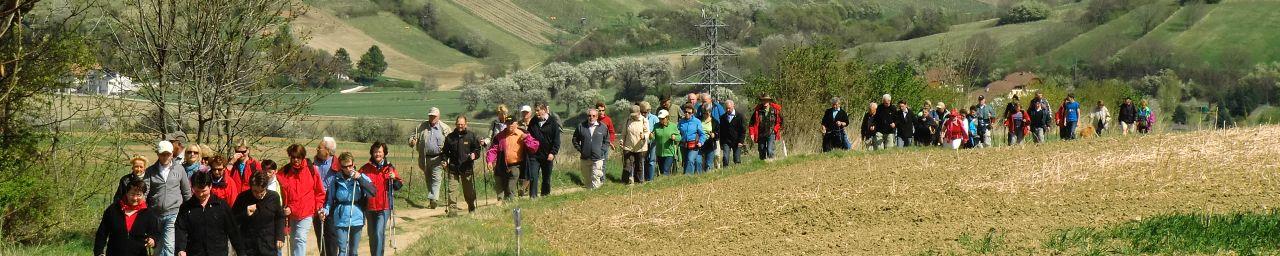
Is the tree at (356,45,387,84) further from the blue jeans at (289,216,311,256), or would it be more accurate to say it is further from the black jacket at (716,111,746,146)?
the blue jeans at (289,216,311,256)

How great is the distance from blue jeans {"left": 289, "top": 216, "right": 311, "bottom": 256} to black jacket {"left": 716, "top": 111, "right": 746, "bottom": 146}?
10.1 meters

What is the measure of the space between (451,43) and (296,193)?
119940mm

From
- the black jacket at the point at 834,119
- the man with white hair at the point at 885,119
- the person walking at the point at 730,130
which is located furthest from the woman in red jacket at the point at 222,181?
the man with white hair at the point at 885,119

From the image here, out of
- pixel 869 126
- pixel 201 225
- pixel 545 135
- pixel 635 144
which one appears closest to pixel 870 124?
pixel 869 126

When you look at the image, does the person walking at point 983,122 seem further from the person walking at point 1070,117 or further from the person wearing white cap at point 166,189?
the person wearing white cap at point 166,189

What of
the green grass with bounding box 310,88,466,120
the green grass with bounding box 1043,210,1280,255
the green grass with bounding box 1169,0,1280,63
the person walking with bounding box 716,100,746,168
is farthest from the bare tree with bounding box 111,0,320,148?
the green grass with bounding box 1169,0,1280,63

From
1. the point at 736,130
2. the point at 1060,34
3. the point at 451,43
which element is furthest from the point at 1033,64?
the point at 736,130

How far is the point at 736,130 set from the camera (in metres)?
23.6

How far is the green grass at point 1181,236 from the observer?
12.7 meters

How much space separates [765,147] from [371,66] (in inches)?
3227

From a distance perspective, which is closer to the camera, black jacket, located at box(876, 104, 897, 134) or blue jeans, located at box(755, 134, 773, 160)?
blue jeans, located at box(755, 134, 773, 160)

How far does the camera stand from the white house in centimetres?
→ 2083

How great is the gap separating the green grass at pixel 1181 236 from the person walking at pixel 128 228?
25.8 ft

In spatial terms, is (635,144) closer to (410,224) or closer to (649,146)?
(649,146)
